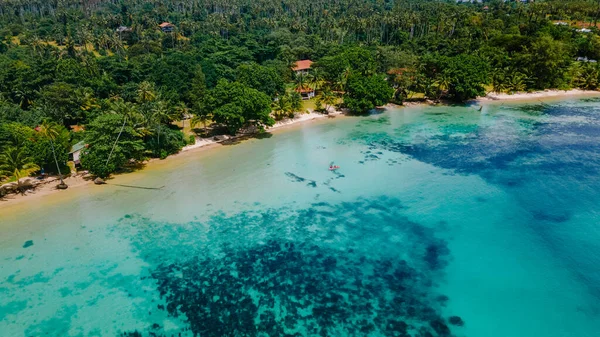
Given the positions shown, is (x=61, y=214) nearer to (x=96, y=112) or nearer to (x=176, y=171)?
(x=176, y=171)

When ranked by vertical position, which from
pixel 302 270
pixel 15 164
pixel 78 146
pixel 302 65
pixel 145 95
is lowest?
pixel 302 270

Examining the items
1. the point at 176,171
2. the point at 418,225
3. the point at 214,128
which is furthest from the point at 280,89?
the point at 418,225

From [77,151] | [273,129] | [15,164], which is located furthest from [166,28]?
[15,164]

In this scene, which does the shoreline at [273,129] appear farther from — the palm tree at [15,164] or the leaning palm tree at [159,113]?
the leaning palm tree at [159,113]

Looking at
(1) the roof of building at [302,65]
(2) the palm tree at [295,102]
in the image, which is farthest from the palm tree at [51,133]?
(1) the roof of building at [302,65]

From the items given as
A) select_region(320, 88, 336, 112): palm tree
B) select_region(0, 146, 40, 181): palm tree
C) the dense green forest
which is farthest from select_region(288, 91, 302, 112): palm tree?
select_region(0, 146, 40, 181): palm tree

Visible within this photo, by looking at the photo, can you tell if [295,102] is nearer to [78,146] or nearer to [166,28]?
[78,146]
